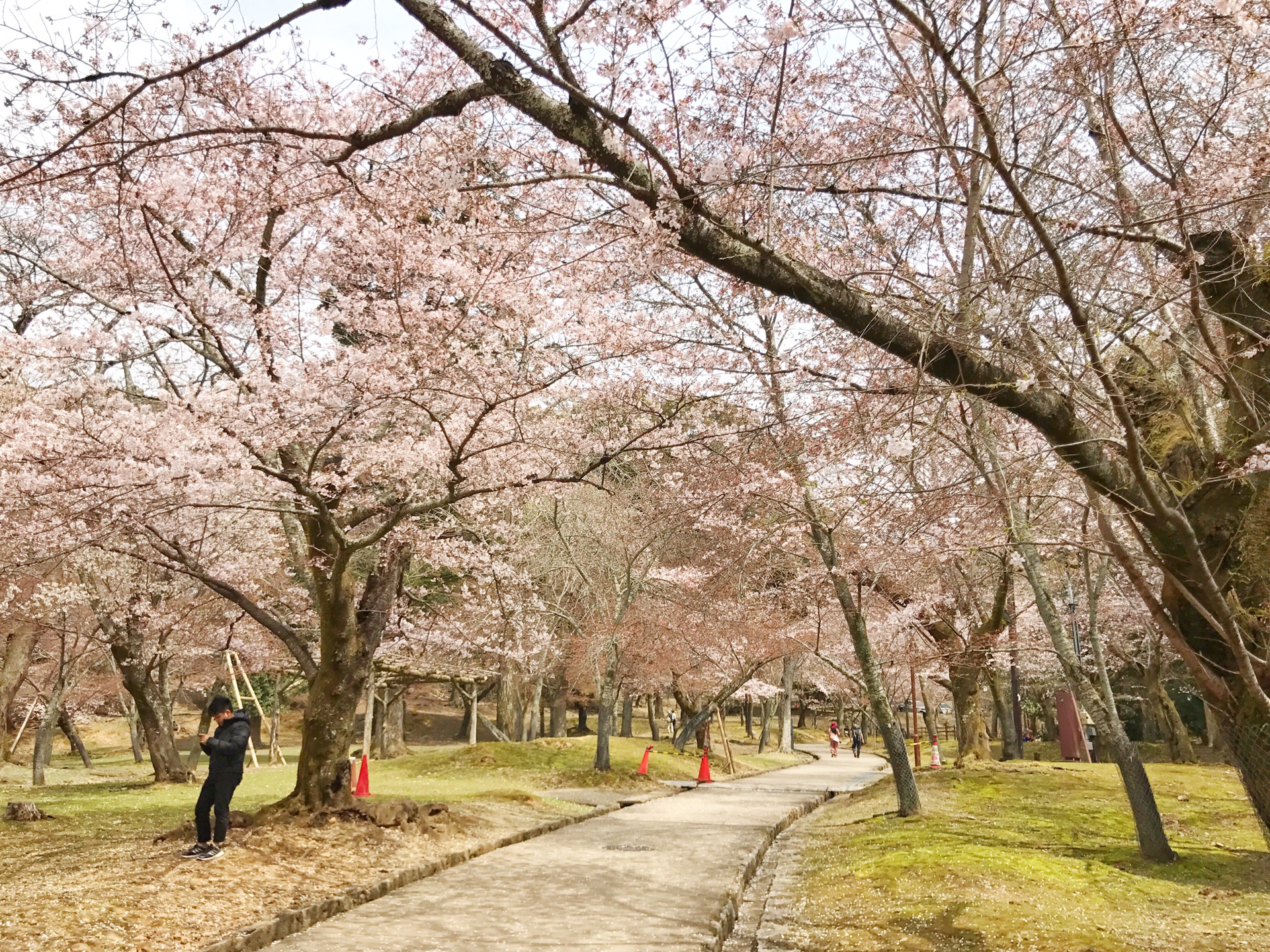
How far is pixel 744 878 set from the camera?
27.8 ft

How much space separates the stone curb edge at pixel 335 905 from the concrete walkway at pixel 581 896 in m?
0.10

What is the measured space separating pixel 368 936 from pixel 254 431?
5.75 meters

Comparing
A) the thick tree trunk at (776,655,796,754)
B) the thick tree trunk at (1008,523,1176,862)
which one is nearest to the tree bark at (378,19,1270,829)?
the thick tree trunk at (1008,523,1176,862)

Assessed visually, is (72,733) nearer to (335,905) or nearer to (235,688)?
(235,688)

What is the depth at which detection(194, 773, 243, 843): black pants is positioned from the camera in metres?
7.89

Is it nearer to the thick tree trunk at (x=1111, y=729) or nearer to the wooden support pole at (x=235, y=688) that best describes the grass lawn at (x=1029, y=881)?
the thick tree trunk at (x=1111, y=729)

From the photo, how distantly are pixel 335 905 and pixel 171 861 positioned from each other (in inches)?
82.5

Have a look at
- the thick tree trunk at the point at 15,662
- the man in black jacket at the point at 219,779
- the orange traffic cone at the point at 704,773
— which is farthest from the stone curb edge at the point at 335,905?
the thick tree trunk at the point at 15,662

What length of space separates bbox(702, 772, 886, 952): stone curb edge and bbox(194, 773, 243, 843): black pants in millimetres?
4496

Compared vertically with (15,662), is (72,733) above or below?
below

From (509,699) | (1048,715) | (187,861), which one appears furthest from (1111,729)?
(1048,715)

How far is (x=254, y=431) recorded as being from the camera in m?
9.64

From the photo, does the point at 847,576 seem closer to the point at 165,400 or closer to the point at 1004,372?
the point at 1004,372

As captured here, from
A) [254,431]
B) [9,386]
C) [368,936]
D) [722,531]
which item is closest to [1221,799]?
[722,531]
